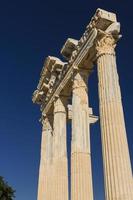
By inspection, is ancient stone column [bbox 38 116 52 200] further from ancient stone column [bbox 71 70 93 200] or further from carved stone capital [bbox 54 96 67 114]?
ancient stone column [bbox 71 70 93 200]

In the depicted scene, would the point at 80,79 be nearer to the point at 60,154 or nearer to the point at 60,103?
the point at 60,103

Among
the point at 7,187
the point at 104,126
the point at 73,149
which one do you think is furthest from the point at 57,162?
the point at 7,187

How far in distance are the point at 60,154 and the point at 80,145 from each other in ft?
16.1

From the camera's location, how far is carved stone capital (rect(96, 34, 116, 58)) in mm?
22294

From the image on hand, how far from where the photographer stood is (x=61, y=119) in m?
30.7

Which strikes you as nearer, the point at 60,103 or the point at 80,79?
the point at 80,79

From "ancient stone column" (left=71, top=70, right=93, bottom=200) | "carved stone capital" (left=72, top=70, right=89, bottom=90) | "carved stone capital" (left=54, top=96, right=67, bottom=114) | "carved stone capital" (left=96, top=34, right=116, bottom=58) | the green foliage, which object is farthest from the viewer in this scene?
the green foliage

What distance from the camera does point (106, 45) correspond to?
73.7 ft

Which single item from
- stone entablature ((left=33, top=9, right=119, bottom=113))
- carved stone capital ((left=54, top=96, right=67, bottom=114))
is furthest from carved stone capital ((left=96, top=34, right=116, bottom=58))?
carved stone capital ((left=54, top=96, right=67, bottom=114))

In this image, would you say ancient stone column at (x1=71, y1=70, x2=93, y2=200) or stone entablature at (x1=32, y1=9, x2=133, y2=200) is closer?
stone entablature at (x1=32, y1=9, x2=133, y2=200)

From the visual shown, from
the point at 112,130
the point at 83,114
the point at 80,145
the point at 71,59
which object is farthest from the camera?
the point at 71,59

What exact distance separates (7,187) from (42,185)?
10.8 metres

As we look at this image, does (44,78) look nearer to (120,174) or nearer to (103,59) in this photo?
(103,59)

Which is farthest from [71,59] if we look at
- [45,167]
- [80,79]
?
[45,167]
